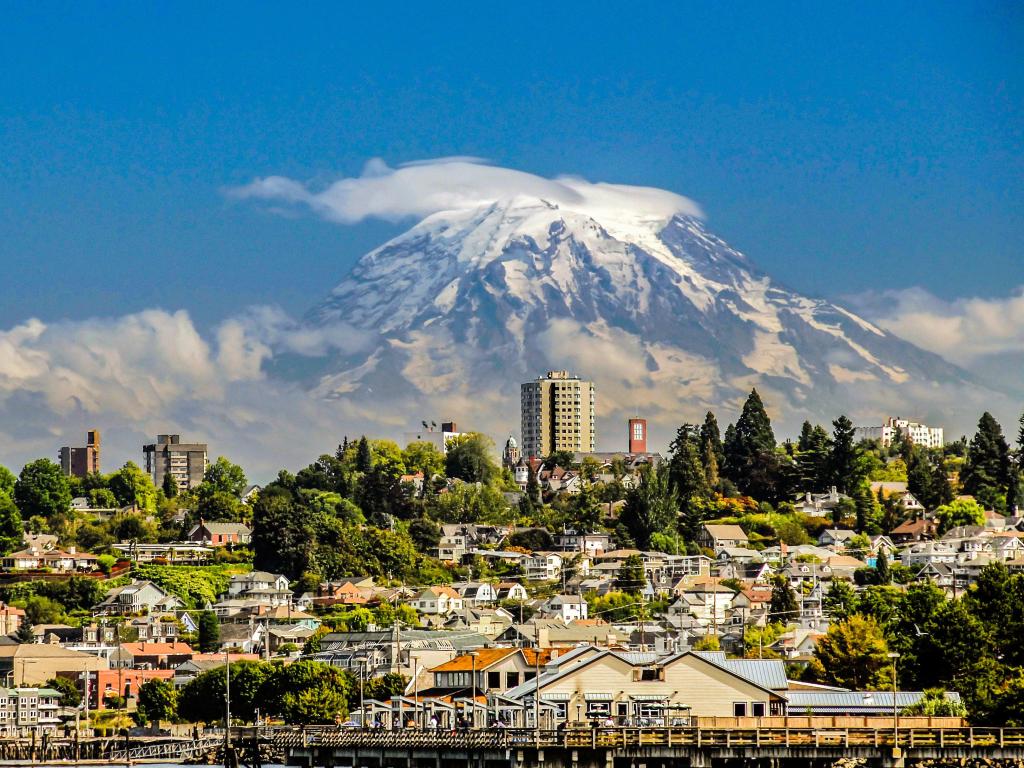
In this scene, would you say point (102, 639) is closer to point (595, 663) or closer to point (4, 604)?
point (4, 604)

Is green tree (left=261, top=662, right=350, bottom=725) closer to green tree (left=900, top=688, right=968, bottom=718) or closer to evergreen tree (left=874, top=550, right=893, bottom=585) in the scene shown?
green tree (left=900, top=688, right=968, bottom=718)

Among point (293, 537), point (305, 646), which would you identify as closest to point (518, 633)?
point (305, 646)

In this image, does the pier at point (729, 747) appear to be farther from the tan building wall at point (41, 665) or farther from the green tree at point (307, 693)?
the tan building wall at point (41, 665)

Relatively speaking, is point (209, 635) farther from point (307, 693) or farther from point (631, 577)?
point (307, 693)

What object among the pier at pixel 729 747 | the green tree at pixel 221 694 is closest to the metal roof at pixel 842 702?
the pier at pixel 729 747

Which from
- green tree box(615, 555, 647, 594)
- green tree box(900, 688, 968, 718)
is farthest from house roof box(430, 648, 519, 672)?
green tree box(615, 555, 647, 594)

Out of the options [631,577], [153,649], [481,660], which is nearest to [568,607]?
[631,577]
